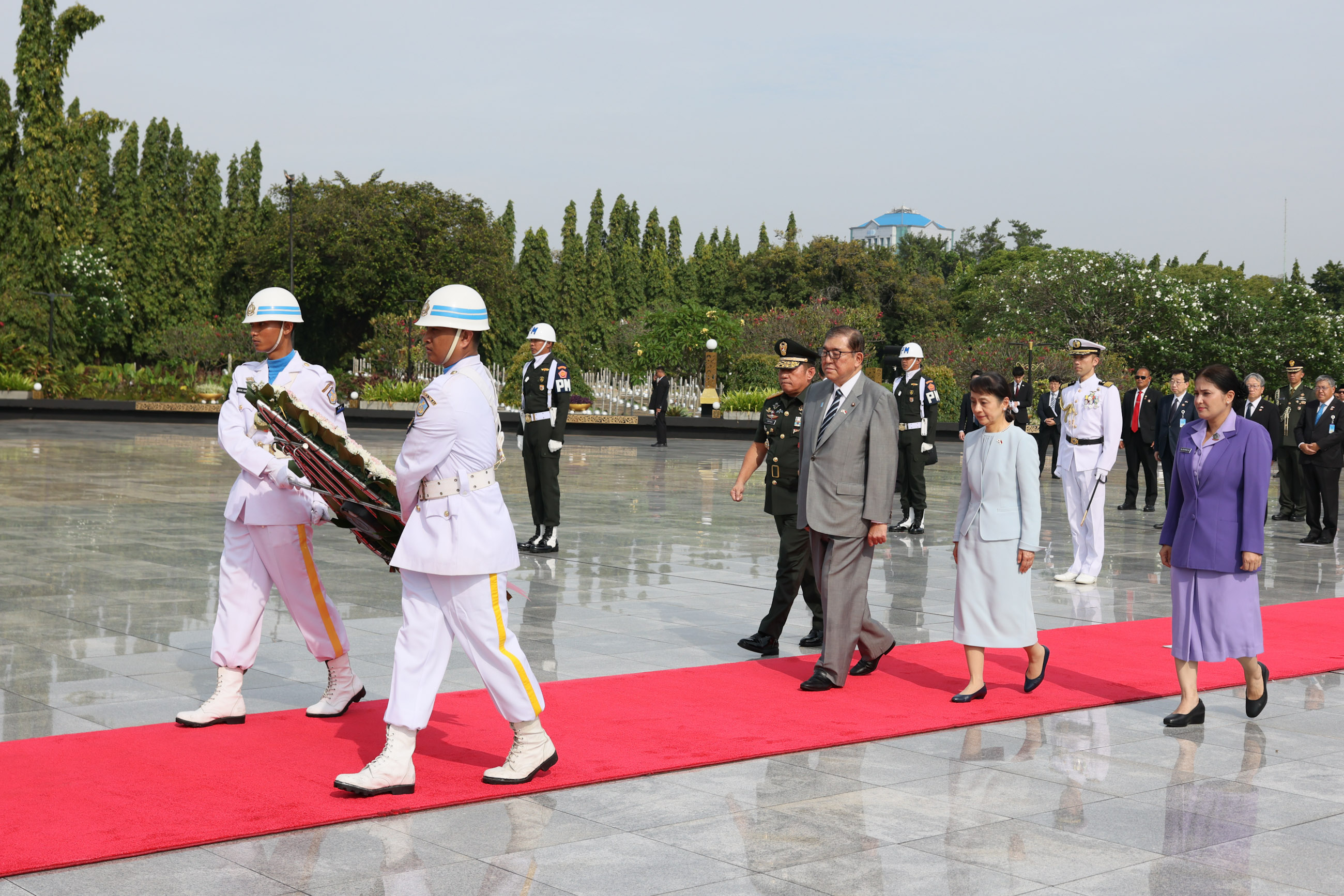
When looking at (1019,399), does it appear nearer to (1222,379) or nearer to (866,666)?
(866,666)

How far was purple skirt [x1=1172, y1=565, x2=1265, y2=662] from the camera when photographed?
6.05 metres

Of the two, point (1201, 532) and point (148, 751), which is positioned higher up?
point (1201, 532)

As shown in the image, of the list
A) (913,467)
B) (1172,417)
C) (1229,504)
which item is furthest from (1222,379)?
(1172,417)

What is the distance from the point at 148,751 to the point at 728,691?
8.82 feet

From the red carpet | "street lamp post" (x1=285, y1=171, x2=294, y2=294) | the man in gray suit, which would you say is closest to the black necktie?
the man in gray suit

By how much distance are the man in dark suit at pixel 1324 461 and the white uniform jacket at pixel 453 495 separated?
38.9 ft

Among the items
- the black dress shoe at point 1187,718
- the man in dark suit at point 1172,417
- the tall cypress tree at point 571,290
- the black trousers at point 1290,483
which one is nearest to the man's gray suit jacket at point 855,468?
the black dress shoe at point 1187,718

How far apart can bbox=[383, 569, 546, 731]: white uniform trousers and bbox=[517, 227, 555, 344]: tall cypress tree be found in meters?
59.3

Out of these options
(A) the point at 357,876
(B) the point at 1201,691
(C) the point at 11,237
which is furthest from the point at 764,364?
(A) the point at 357,876

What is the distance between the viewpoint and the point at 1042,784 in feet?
16.4

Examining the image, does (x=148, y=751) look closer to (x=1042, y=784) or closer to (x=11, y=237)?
(x=1042, y=784)

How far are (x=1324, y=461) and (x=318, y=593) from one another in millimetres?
12320

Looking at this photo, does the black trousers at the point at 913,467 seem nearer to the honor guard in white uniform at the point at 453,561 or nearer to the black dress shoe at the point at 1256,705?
the black dress shoe at the point at 1256,705

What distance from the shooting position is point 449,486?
4770 millimetres
